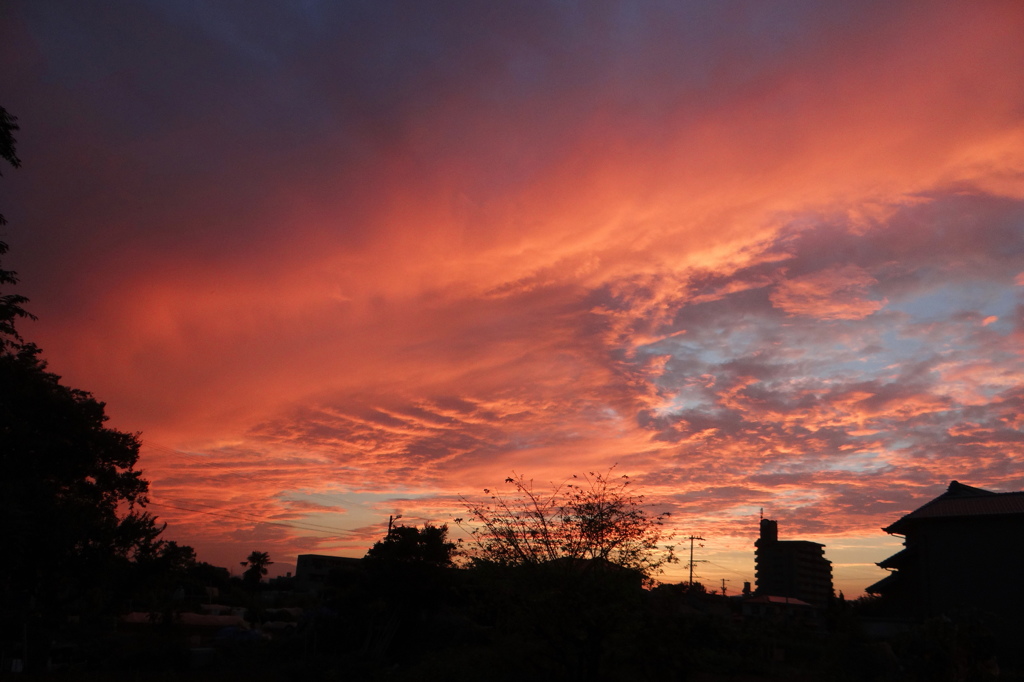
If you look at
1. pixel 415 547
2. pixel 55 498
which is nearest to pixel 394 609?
pixel 415 547

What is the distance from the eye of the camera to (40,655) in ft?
80.6

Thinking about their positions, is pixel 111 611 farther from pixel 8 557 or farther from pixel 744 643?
pixel 744 643

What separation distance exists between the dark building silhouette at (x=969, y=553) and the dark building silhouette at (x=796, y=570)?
5829 centimetres

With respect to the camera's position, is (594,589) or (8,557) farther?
(8,557)

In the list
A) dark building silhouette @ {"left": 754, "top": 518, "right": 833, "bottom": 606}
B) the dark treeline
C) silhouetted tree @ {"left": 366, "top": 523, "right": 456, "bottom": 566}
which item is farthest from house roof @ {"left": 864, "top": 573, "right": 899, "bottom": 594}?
dark building silhouette @ {"left": 754, "top": 518, "right": 833, "bottom": 606}

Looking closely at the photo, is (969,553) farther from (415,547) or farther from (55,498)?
(55,498)

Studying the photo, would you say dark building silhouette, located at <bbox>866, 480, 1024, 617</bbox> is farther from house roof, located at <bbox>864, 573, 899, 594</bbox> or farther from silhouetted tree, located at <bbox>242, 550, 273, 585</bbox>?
silhouetted tree, located at <bbox>242, 550, 273, 585</bbox>

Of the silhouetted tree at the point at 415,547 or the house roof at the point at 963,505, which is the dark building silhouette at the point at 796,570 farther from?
the silhouetted tree at the point at 415,547

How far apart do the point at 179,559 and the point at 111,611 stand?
5581mm

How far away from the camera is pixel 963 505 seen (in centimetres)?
3522

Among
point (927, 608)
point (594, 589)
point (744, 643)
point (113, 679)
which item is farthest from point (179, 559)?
point (927, 608)

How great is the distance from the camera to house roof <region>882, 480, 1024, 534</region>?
33.2 meters

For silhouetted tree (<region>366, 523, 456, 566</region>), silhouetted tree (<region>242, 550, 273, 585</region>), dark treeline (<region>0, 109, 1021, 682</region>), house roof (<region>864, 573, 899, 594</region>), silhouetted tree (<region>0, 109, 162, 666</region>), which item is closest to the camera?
dark treeline (<region>0, 109, 1021, 682</region>)

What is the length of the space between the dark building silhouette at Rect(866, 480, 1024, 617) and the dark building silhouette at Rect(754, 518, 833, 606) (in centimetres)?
5829
